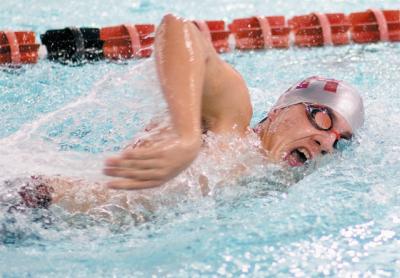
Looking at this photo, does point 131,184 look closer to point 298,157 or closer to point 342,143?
point 298,157

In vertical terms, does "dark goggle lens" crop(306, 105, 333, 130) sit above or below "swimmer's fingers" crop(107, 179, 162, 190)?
below

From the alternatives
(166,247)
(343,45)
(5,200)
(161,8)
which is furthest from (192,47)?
(161,8)

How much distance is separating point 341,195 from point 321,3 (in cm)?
347

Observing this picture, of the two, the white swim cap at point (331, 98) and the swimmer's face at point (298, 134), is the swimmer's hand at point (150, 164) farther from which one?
the white swim cap at point (331, 98)

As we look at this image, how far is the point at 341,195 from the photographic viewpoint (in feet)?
7.45

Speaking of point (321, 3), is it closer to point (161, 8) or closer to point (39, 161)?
point (161, 8)

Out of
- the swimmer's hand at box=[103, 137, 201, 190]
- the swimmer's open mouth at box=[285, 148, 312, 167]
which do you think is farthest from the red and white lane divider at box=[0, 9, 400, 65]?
the swimmer's hand at box=[103, 137, 201, 190]

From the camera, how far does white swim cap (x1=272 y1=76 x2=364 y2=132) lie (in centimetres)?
237

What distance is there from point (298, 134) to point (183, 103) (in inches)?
25.5

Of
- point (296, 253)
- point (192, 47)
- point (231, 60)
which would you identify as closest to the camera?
point (192, 47)

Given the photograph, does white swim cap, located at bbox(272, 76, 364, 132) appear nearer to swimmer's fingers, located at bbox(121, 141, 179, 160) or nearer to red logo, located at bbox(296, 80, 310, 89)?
red logo, located at bbox(296, 80, 310, 89)

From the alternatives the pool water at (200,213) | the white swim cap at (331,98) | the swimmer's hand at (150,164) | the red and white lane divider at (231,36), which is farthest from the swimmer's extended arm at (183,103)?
the red and white lane divider at (231,36)

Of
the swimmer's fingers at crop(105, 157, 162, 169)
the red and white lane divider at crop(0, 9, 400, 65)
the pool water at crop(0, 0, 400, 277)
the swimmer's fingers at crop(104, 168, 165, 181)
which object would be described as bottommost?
the pool water at crop(0, 0, 400, 277)

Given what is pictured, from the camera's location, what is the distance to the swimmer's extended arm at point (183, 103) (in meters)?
1.58
